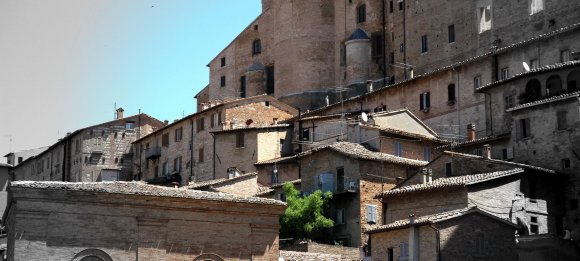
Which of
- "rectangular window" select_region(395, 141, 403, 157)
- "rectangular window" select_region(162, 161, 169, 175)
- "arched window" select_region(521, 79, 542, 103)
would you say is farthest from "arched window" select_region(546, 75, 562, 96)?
"rectangular window" select_region(162, 161, 169, 175)

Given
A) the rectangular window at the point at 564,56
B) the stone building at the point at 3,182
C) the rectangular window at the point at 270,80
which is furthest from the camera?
the rectangular window at the point at 270,80

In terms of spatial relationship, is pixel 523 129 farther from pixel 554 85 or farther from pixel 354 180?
pixel 354 180

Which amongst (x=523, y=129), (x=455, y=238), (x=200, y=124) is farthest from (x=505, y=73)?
(x=200, y=124)

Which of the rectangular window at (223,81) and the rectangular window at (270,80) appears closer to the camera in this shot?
the rectangular window at (270,80)

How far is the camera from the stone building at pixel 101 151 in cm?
8438

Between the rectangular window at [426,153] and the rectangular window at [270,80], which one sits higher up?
the rectangular window at [270,80]

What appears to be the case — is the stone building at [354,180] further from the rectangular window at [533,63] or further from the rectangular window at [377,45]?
the rectangular window at [377,45]

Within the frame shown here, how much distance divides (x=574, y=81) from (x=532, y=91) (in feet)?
8.45

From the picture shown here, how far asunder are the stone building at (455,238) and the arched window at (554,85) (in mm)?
12470

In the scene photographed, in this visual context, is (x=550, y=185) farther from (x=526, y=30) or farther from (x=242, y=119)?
(x=242, y=119)

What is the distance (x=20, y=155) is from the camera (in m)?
97.9

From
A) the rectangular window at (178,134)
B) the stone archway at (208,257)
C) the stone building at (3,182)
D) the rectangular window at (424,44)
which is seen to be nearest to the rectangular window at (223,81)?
the rectangular window at (178,134)

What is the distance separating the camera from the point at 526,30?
214 ft

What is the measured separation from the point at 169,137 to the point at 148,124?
350 inches
